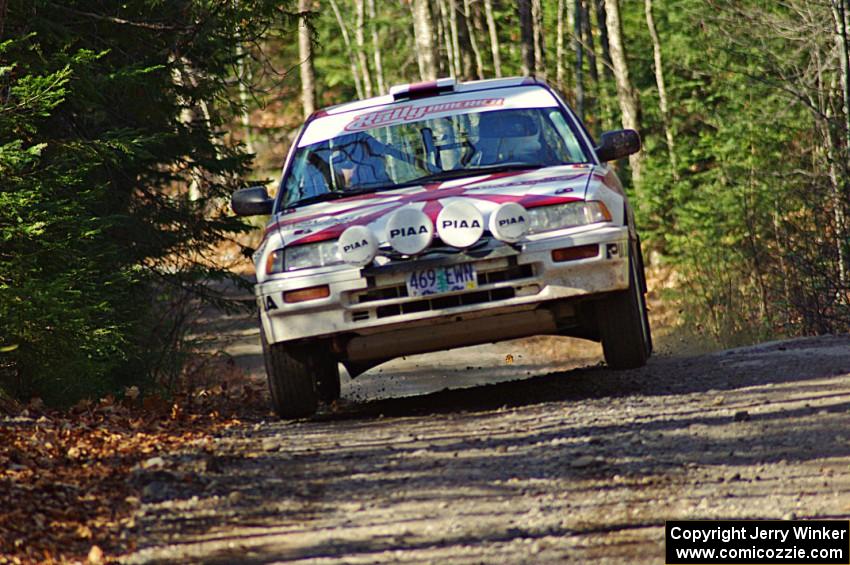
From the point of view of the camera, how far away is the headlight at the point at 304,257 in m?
7.64

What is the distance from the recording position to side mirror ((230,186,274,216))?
29.1 ft

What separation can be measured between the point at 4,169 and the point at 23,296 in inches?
38.5

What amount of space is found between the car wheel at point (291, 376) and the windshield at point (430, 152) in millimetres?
1046

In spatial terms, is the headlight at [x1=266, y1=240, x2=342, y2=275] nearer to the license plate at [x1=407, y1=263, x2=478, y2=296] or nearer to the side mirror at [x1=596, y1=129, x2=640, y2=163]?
the license plate at [x1=407, y1=263, x2=478, y2=296]

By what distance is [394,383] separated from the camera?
1301cm

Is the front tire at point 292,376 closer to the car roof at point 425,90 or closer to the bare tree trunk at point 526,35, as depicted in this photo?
the car roof at point 425,90

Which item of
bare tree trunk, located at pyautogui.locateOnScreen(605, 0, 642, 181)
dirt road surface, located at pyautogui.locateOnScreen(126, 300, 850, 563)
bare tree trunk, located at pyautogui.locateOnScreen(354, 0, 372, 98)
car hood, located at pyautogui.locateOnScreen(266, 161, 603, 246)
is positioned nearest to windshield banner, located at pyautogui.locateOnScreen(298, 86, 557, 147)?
car hood, located at pyautogui.locateOnScreen(266, 161, 603, 246)

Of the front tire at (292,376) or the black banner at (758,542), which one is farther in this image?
the front tire at (292,376)

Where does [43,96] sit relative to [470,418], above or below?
above

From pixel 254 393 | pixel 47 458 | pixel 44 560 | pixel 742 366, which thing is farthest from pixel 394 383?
pixel 44 560

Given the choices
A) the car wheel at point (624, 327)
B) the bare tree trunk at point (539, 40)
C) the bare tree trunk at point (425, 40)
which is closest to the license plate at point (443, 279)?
the car wheel at point (624, 327)

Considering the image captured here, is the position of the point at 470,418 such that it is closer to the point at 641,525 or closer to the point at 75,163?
the point at 641,525

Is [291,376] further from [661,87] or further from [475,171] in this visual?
[661,87]

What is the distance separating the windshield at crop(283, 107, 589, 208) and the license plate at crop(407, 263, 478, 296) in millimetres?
1084
